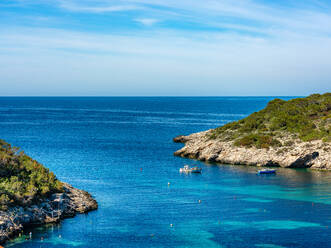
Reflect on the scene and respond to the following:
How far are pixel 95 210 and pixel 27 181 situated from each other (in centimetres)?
915

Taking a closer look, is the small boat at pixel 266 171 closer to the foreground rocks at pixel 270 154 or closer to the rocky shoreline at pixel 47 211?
the foreground rocks at pixel 270 154

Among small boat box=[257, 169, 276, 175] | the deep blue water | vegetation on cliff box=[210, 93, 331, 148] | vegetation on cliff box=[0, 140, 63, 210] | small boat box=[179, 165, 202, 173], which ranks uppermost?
vegetation on cliff box=[210, 93, 331, 148]

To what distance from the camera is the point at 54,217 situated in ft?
155

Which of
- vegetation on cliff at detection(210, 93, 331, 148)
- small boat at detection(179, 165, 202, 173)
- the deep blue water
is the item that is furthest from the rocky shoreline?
vegetation on cliff at detection(210, 93, 331, 148)

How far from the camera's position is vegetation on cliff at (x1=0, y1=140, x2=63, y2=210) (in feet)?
150

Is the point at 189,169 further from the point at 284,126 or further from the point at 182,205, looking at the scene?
the point at 284,126

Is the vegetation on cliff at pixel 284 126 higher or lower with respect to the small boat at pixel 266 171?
higher

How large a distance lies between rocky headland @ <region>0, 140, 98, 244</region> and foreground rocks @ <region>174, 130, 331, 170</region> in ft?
129

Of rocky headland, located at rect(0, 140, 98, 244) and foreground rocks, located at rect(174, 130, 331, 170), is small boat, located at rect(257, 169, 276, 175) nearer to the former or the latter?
foreground rocks, located at rect(174, 130, 331, 170)

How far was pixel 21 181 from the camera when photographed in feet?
161

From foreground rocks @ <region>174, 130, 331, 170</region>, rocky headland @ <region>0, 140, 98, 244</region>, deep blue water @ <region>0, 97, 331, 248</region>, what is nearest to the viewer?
deep blue water @ <region>0, 97, 331, 248</region>

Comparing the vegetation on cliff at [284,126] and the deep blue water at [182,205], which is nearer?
the deep blue water at [182,205]

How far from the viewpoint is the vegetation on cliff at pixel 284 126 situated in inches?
3398

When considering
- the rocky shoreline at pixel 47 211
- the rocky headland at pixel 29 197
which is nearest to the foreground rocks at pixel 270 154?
the rocky headland at pixel 29 197
